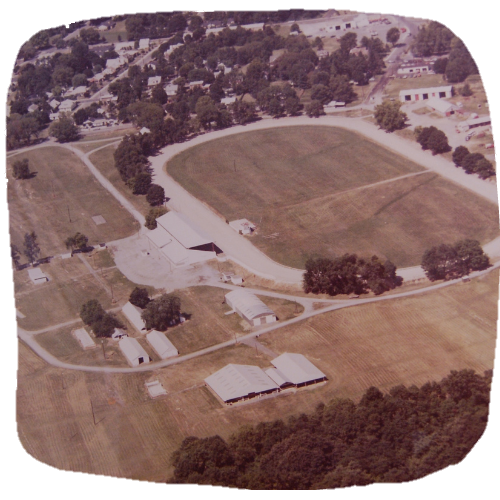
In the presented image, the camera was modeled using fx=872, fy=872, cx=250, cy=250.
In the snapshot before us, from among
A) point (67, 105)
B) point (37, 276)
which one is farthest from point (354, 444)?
point (67, 105)

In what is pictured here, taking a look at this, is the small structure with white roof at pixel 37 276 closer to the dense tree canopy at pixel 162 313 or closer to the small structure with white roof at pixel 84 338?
the small structure with white roof at pixel 84 338

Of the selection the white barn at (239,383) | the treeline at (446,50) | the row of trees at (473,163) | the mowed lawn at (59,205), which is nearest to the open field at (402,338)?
A: the white barn at (239,383)

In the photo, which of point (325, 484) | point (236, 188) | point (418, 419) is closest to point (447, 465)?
point (418, 419)

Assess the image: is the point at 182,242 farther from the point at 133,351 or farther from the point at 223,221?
the point at 133,351

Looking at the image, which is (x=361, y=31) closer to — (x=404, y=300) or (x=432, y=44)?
(x=432, y=44)

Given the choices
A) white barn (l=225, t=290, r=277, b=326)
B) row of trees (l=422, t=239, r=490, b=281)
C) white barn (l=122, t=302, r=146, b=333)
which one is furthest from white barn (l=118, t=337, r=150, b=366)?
row of trees (l=422, t=239, r=490, b=281)

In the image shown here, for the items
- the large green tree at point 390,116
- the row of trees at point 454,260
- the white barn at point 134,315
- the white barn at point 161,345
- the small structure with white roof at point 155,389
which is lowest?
the small structure with white roof at point 155,389
